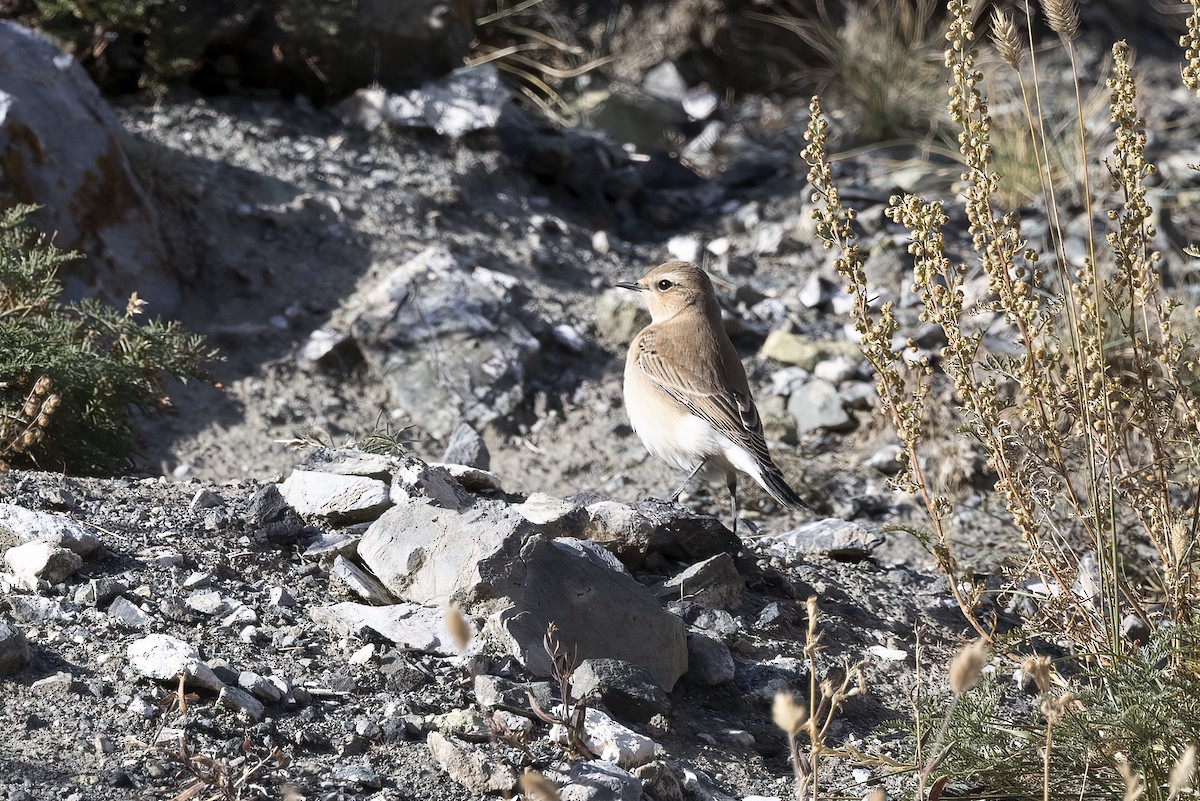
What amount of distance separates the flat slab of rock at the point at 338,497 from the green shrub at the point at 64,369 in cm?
90

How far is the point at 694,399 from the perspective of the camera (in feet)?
18.9

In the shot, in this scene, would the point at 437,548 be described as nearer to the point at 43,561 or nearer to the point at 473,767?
the point at 473,767

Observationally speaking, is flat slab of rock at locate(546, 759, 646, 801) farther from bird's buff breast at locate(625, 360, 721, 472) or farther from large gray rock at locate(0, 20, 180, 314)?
large gray rock at locate(0, 20, 180, 314)

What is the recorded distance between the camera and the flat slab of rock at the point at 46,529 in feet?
11.9

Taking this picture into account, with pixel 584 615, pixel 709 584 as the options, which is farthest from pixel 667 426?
pixel 584 615

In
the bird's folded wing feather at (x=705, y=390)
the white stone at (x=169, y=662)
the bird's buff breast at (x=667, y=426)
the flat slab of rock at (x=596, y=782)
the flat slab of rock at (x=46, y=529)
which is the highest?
Answer: the flat slab of rock at (x=596, y=782)

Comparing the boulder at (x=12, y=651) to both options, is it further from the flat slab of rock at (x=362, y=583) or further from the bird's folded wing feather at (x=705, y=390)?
the bird's folded wing feather at (x=705, y=390)

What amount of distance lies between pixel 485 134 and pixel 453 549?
5856 mm

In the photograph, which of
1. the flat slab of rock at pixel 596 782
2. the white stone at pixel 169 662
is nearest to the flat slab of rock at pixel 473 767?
the flat slab of rock at pixel 596 782

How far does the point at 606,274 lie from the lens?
845cm

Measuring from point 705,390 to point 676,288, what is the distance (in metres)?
0.81

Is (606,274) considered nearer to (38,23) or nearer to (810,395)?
(810,395)

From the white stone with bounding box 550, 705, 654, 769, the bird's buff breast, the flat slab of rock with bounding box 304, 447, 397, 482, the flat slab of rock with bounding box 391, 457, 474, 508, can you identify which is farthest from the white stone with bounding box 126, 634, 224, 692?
the bird's buff breast

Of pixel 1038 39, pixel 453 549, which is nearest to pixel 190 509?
pixel 453 549
